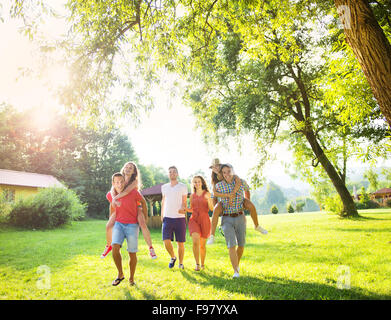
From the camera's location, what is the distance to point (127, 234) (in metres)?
4.08

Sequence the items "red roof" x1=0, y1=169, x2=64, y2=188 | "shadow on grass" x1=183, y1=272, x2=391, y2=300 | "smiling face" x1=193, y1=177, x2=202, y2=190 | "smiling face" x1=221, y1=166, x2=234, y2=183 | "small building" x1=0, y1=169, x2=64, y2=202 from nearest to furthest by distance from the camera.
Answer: "shadow on grass" x1=183, y1=272, x2=391, y2=300 → "smiling face" x1=221, y1=166, x2=234, y2=183 → "smiling face" x1=193, y1=177, x2=202, y2=190 → "small building" x1=0, y1=169, x2=64, y2=202 → "red roof" x1=0, y1=169, x2=64, y2=188

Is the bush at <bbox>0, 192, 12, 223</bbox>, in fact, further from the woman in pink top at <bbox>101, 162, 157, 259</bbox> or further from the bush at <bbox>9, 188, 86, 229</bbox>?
the woman in pink top at <bbox>101, 162, 157, 259</bbox>

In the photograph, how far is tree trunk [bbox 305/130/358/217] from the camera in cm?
1465

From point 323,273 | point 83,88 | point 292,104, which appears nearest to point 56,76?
A: point 83,88

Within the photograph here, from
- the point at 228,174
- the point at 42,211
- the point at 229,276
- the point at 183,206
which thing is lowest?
the point at 229,276

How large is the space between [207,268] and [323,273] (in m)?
2.30

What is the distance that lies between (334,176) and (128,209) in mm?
14395

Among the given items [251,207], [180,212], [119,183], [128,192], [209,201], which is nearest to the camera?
[128,192]

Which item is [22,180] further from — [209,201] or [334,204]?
[334,204]

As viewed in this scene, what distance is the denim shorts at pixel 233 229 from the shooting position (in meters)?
4.41

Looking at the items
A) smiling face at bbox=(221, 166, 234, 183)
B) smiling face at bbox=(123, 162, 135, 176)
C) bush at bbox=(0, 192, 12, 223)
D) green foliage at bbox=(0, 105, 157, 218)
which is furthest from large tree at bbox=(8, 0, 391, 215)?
green foliage at bbox=(0, 105, 157, 218)

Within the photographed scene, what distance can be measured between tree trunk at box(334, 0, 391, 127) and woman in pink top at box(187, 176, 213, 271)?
3.40 m

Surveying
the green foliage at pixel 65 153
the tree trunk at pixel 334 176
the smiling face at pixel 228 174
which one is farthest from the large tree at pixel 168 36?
the green foliage at pixel 65 153

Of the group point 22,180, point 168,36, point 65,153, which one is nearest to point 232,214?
point 168,36
